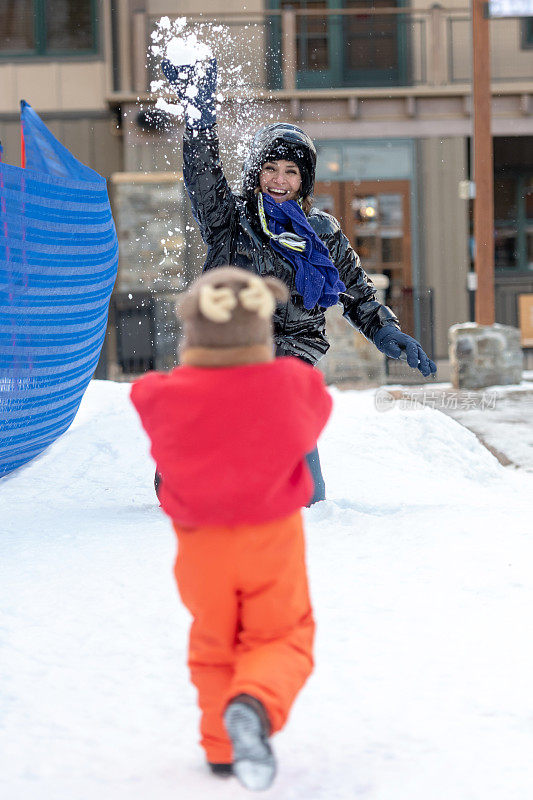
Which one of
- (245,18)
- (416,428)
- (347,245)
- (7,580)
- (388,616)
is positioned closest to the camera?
Answer: (388,616)

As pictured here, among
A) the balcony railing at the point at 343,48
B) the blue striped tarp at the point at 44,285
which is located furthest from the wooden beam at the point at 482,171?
the blue striped tarp at the point at 44,285

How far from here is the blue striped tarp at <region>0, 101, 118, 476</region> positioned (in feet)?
14.5

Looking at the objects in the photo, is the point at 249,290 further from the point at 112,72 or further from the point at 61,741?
the point at 112,72

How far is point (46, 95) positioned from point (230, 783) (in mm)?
13083

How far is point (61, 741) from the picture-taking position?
2205mm

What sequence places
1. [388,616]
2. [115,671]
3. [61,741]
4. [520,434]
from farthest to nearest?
[520,434] < [388,616] < [115,671] < [61,741]

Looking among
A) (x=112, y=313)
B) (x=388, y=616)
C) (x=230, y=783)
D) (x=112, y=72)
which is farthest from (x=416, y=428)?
(x=112, y=72)

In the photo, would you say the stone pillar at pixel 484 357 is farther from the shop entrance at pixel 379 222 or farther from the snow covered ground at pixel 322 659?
the snow covered ground at pixel 322 659

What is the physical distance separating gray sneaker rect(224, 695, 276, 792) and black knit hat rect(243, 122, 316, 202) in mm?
2434

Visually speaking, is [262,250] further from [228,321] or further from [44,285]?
[228,321]

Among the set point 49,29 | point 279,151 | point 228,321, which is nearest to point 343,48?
point 49,29

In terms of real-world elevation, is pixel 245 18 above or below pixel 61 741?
above

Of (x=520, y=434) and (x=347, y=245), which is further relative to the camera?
(x=520, y=434)

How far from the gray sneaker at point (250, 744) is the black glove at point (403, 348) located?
2122 millimetres
